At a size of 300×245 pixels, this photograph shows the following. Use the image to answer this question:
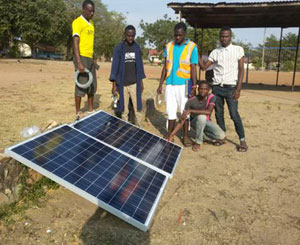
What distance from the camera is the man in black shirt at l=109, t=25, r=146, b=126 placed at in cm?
468

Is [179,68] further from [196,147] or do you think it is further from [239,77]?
[196,147]

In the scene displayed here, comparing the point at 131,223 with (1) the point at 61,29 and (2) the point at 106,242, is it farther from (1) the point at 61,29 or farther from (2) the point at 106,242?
(1) the point at 61,29

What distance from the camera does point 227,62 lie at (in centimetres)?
454

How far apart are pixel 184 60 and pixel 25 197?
303cm

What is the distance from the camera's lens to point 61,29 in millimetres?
37562

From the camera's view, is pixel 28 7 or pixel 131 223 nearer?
pixel 131 223

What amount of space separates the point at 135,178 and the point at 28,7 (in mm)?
33617

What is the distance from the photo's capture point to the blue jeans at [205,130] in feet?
15.7

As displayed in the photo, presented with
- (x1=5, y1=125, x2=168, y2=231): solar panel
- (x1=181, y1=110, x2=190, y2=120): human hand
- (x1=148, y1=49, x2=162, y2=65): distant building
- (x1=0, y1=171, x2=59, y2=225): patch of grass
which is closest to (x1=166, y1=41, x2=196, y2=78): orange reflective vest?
(x1=181, y1=110, x2=190, y2=120): human hand

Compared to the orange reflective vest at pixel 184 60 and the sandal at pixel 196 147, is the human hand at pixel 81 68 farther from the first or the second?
the sandal at pixel 196 147

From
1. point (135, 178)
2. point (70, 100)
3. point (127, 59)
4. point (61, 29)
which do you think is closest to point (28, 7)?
point (61, 29)

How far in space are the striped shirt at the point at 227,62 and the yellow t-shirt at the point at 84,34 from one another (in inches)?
84.0

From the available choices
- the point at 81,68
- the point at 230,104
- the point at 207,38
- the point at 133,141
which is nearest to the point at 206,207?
the point at 133,141

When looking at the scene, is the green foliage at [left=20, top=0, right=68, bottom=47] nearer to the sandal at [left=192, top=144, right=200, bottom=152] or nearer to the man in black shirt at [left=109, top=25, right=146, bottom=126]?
the man in black shirt at [left=109, top=25, right=146, bottom=126]
